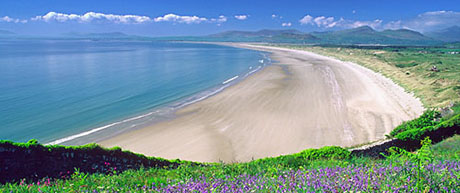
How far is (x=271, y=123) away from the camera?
23031 mm

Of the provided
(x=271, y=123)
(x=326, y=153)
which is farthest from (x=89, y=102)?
(x=326, y=153)

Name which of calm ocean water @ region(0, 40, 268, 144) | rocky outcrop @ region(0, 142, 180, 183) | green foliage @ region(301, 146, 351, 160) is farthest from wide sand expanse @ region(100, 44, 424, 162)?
rocky outcrop @ region(0, 142, 180, 183)

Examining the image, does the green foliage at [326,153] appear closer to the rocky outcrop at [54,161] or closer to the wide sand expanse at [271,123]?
the wide sand expanse at [271,123]

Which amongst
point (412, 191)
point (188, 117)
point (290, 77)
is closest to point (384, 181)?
point (412, 191)

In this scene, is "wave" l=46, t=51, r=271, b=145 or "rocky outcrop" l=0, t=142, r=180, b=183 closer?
"rocky outcrop" l=0, t=142, r=180, b=183

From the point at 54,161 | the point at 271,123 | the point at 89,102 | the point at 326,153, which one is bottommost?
the point at 271,123

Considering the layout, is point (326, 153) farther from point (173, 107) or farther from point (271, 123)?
point (173, 107)

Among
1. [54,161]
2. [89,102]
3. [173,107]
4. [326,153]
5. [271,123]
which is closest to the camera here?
[54,161]

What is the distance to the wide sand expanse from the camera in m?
18.5

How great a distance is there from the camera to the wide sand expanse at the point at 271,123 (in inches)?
729

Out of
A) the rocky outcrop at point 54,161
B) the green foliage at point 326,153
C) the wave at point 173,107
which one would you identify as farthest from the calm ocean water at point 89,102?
the green foliage at point 326,153

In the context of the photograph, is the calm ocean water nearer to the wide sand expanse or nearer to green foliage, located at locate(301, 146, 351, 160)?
the wide sand expanse

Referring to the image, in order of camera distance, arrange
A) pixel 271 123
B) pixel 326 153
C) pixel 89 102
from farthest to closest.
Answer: pixel 89 102 → pixel 271 123 → pixel 326 153

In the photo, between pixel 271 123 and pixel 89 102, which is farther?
pixel 89 102
